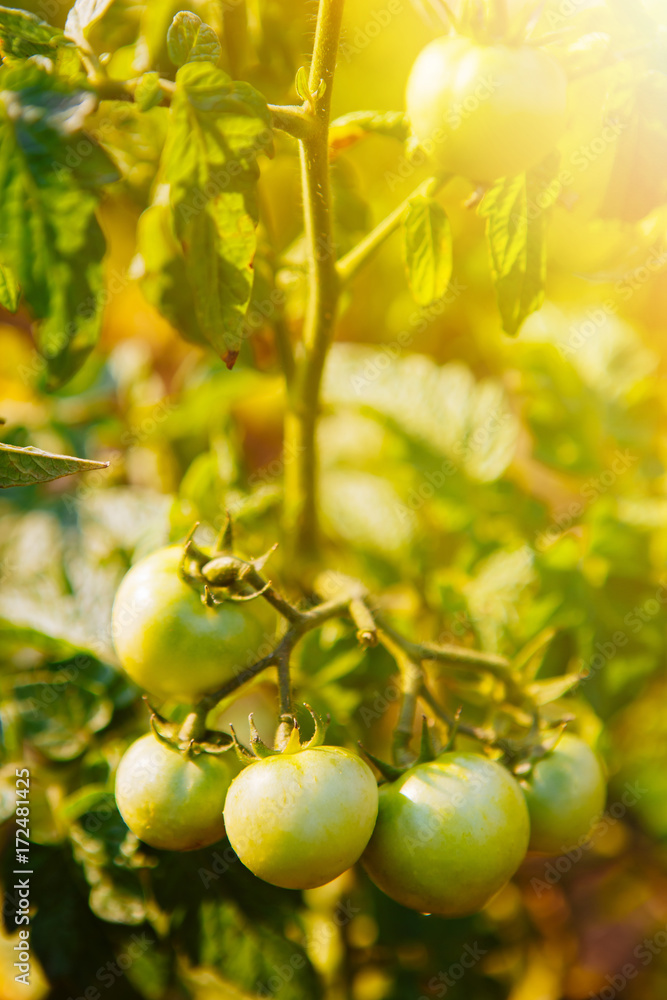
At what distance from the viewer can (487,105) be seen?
1.09ft

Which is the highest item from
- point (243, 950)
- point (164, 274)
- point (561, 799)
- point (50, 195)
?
point (50, 195)

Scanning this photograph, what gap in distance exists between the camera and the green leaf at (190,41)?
1.13 feet

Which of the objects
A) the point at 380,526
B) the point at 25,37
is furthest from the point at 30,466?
the point at 380,526

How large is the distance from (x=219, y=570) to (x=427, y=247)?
0.21 metres

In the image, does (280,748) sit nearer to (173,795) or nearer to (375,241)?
(173,795)

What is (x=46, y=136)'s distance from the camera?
1.10 feet

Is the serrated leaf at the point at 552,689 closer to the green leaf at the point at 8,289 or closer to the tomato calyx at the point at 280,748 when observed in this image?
the tomato calyx at the point at 280,748

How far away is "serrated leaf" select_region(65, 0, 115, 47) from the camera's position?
0.36 metres

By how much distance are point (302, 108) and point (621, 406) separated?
0.56 meters

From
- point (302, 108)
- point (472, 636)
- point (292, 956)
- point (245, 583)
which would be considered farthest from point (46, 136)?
point (292, 956)

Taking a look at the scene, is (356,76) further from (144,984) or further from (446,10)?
(144,984)

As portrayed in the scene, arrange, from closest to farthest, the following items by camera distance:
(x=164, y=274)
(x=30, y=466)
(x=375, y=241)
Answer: (x=30, y=466) < (x=375, y=241) < (x=164, y=274)

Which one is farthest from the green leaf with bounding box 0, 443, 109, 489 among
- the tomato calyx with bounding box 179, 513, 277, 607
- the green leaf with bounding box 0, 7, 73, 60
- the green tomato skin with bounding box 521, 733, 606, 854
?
the green tomato skin with bounding box 521, 733, 606, 854

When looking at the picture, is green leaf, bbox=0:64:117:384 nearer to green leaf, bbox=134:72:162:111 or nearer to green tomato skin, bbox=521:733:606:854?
green leaf, bbox=134:72:162:111
